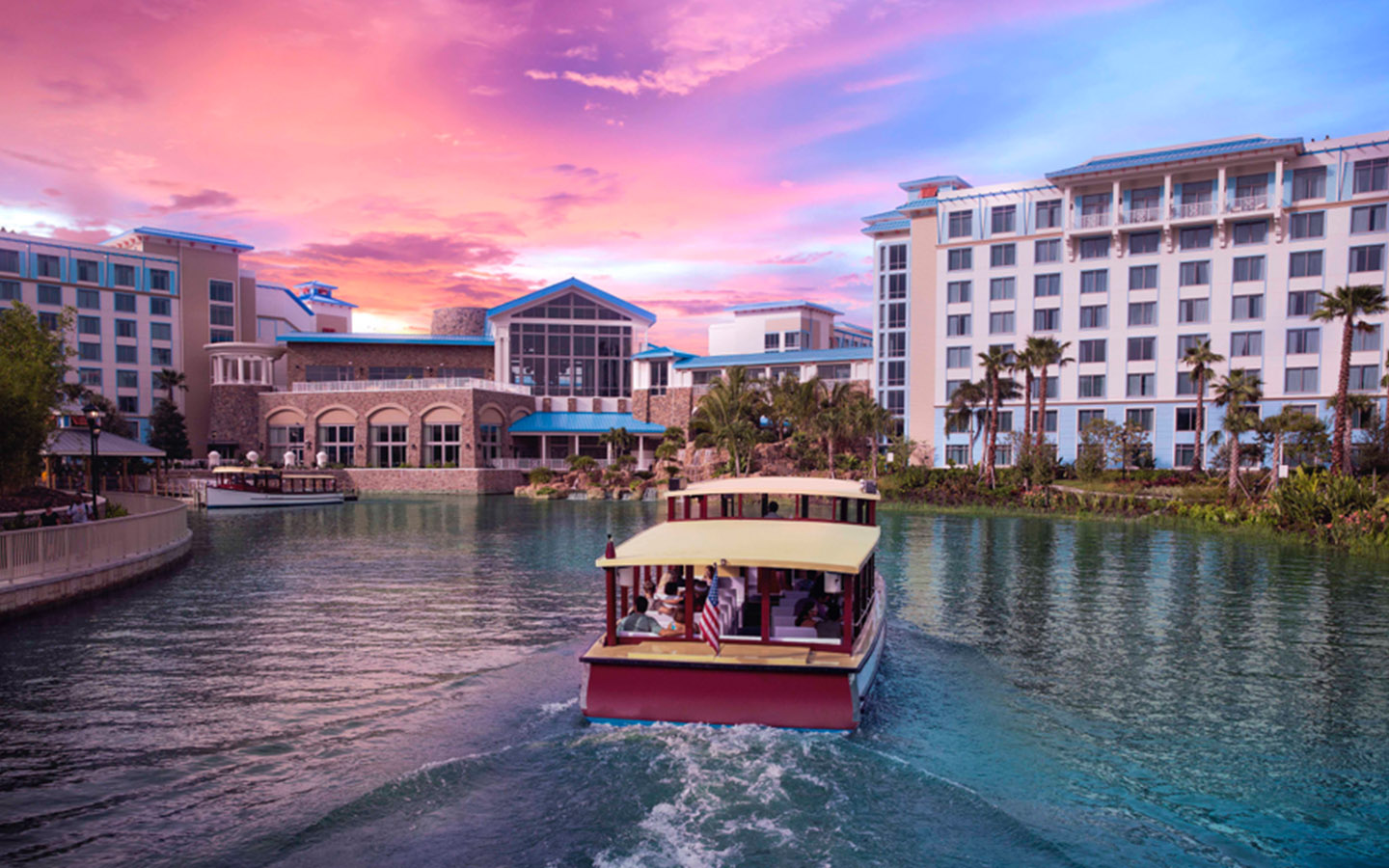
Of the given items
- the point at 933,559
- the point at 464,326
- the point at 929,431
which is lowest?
the point at 933,559

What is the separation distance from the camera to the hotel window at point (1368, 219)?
192 ft

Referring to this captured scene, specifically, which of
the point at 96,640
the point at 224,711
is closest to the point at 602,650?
the point at 224,711

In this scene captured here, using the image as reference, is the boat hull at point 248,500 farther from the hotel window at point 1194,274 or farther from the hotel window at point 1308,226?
the hotel window at point 1308,226

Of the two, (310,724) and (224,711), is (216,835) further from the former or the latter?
(224,711)

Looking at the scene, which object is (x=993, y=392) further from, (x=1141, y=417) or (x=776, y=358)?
(x=776, y=358)

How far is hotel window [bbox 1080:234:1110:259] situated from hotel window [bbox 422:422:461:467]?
56308 millimetres

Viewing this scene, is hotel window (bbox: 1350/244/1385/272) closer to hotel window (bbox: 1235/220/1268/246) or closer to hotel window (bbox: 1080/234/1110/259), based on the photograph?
hotel window (bbox: 1235/220/1268/246)

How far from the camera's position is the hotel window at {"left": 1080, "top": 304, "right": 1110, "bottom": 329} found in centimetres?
6694

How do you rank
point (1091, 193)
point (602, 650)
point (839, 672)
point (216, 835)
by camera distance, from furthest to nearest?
1. point (1091, 193)
2. point (602, 650)
3. point (839, 672)
4. point (216, 835)

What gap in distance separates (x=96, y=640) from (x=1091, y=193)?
70.2 m

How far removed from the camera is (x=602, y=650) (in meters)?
12.9

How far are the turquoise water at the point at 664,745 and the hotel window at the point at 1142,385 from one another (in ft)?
144

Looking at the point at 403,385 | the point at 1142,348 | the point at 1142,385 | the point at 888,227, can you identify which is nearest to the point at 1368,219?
the point at 1142,348

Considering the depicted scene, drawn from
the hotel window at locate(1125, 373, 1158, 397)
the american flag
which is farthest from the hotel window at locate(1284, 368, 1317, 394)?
the american flag
